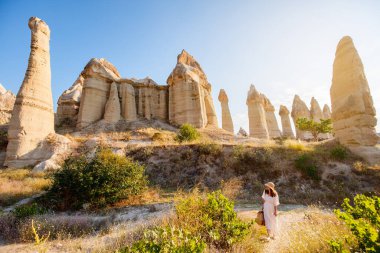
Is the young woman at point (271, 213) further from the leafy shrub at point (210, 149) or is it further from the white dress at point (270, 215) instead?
the leafy shrub at point (210, 149)

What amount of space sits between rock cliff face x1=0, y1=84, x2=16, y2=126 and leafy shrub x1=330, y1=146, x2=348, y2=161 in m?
32.4

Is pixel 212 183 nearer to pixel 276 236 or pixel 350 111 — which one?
pixel 276 236

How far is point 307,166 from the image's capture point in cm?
1197

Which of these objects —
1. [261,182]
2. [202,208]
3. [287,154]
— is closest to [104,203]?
[202,208]

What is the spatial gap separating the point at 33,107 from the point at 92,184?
12309mm

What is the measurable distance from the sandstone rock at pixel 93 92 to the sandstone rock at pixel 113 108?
47.8 inches

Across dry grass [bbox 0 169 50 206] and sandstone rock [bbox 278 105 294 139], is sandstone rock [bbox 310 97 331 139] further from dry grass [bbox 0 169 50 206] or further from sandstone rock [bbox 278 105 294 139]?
dry grass [bbox 0 169 50 206]

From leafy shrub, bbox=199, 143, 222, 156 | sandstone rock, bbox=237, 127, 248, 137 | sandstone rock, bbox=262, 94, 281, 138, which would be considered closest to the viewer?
leafy shrub, bbox=199, 143, 222, 156

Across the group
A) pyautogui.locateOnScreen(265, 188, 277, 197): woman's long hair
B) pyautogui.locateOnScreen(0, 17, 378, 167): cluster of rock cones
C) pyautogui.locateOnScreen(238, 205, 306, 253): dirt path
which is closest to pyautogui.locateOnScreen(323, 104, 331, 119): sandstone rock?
pyautogui.locateOnScreen(0, 17, 378, 167): cluster of rock cones

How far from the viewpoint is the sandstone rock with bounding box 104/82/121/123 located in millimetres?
27875

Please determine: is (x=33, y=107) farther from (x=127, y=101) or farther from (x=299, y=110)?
(x=299, y=110)

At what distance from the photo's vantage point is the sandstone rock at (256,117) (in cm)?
3584

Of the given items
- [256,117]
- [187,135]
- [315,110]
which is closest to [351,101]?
[187,135]

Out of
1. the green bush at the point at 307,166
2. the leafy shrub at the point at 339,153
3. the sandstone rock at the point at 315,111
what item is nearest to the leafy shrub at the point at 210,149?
the green bush at the point at 307,166
